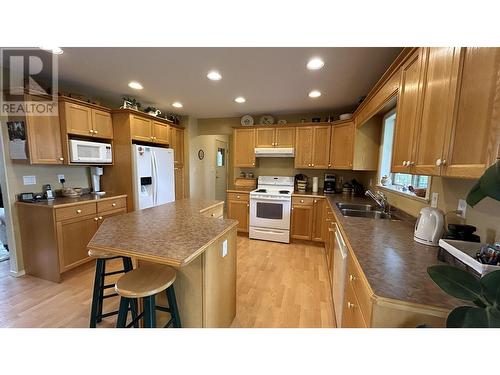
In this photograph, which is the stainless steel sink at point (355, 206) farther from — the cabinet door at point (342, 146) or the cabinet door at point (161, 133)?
the cabinet door at point (161, 133)

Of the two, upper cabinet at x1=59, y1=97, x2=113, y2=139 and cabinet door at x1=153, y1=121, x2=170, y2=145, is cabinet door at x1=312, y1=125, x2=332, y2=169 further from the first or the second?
upper cabinet at x1=59, y1=97, x2=113, y2=139

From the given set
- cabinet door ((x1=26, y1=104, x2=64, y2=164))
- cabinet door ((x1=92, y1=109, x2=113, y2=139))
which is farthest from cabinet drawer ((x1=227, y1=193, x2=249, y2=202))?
cabinet door ((x1=26, y1=104, x2=64, y2=164))

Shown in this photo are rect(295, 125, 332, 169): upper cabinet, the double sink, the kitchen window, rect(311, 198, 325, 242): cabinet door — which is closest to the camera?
the kitchen window

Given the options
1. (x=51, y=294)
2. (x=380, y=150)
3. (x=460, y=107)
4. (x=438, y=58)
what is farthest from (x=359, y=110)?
(x=51, y=294)

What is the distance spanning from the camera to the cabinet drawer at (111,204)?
2780mm

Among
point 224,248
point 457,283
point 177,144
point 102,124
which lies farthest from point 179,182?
point 457,283

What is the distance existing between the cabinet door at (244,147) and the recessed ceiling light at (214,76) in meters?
1.65

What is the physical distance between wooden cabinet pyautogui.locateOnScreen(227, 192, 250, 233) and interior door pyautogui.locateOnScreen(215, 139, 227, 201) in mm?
2021

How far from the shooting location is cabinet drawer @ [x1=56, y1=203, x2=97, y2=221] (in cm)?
232

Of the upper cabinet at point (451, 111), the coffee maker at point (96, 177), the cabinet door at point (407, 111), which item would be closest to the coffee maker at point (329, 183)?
the cabinet door at point (407, 111)

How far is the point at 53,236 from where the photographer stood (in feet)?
7.51
